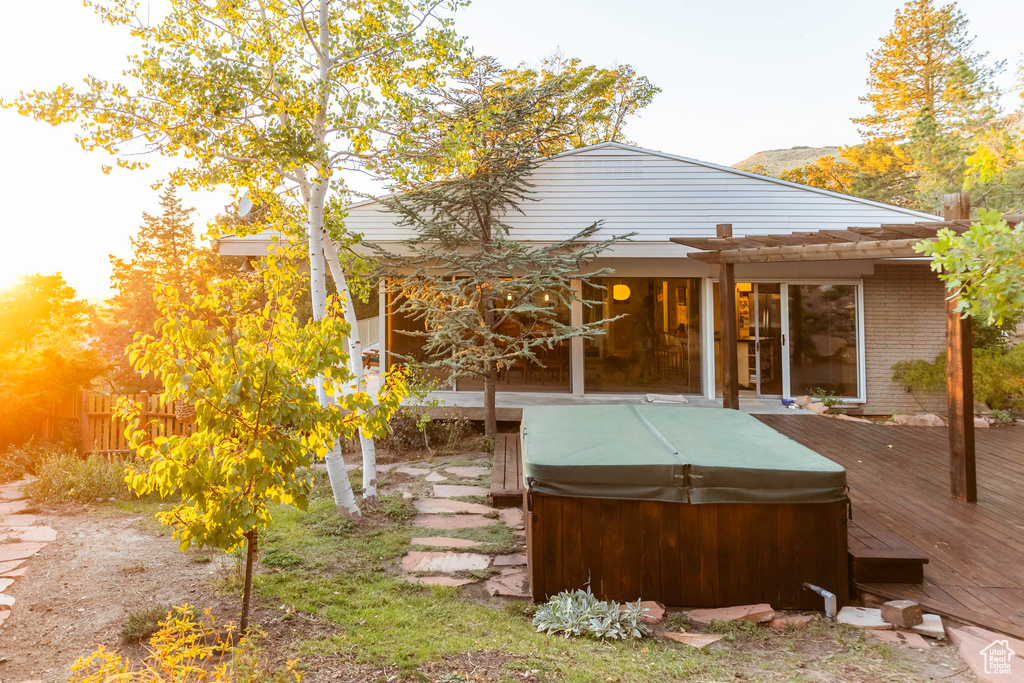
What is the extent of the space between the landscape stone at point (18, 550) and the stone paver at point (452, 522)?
2892 millimetres

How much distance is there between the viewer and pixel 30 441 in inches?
276

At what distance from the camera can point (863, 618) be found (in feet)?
11.1

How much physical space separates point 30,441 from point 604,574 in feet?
23.9

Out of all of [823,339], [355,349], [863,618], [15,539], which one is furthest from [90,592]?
[823,339]

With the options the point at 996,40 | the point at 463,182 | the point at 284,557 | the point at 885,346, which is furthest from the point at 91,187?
the point at 996,40

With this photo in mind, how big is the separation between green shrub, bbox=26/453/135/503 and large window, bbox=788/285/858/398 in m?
9.51

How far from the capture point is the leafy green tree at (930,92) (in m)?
19.8

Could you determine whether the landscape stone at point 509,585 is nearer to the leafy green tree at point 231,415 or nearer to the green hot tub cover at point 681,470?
the green hot tub cover at point 681,470

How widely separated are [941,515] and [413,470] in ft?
17.1

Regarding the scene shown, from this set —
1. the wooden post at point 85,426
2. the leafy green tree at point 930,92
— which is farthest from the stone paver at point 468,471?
the leafy green tree at point 930,92

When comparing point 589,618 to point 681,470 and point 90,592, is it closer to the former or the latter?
point 681,470

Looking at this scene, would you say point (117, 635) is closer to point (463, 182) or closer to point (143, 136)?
point (143, 136)

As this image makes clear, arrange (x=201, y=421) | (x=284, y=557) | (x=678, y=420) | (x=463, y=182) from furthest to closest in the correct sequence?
(x=463, y=182) → (x=678, y=420) → (x=284, y=557) → (x=201, y=421)

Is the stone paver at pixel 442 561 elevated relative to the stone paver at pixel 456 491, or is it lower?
lower
